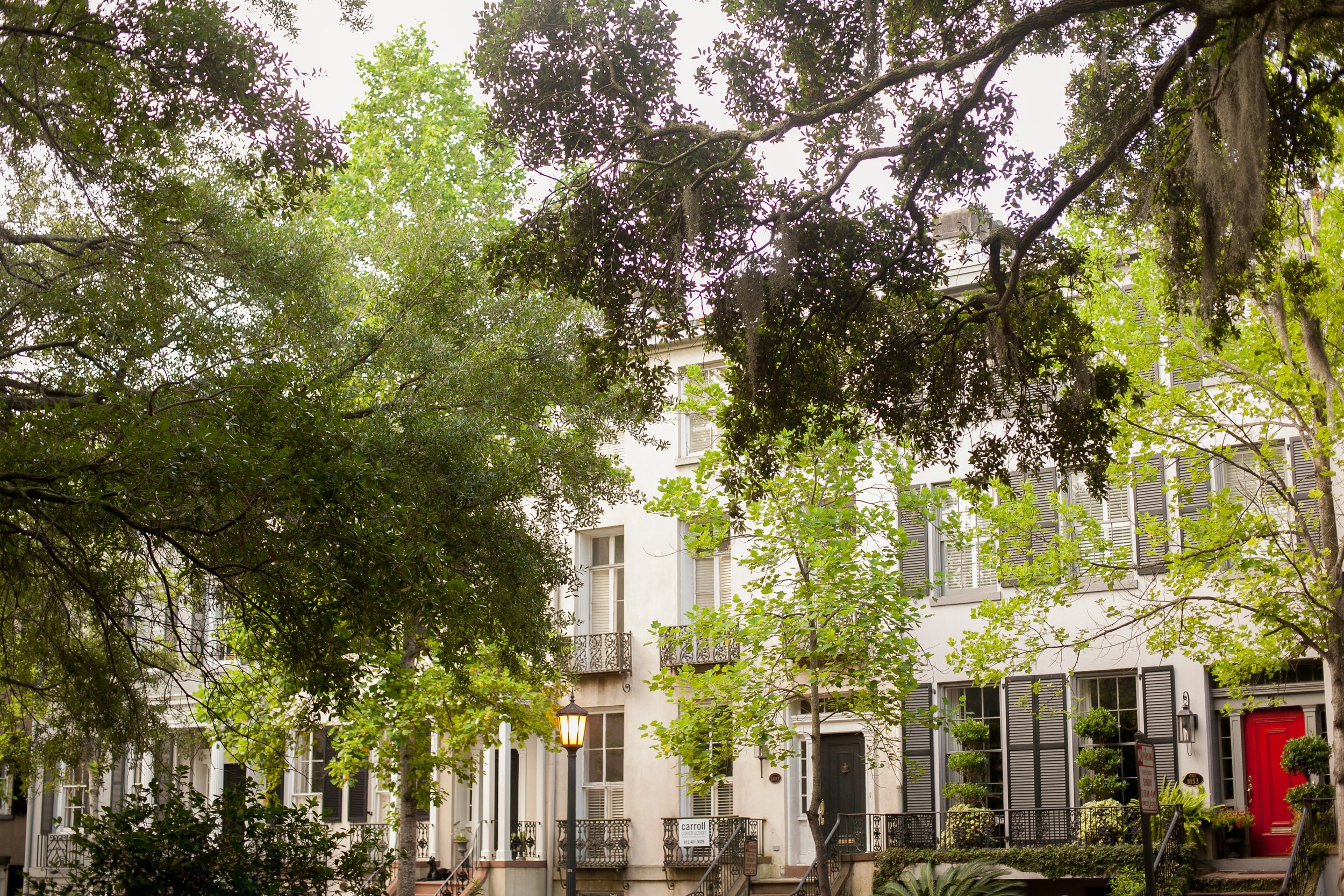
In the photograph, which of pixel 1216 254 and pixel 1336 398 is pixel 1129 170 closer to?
pixel 1216 254

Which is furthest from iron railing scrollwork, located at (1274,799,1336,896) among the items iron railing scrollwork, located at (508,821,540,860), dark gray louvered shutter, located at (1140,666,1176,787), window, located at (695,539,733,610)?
iron railing scrollwork, located at (508,821,540,860)

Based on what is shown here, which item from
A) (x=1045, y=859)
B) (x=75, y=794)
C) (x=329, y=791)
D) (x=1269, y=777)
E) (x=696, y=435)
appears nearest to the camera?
(x=1045, y=859)

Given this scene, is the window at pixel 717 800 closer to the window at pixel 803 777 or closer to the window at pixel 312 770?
the window at pixel 803 777

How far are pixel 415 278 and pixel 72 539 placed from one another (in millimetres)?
8215

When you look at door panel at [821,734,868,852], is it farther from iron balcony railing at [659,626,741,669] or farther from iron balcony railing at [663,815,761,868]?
iron balcony railing at [659,626,741,669]

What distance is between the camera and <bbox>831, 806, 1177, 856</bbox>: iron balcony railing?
2028 cm

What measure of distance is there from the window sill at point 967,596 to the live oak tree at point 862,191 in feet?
36.6

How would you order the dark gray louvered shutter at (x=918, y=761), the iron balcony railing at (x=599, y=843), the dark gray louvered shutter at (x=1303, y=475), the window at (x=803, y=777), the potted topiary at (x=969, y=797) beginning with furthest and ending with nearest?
the iron balcony railing at (x=599, y=843) → the window at (x=803, y=777) → the dark gray louvered shutter at (x=918, y=761) → the potted topiary at (x=969, y=797) → the dark gray louvered shutter at (x=1303, y=475)

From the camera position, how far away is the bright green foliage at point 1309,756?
62.3 ft

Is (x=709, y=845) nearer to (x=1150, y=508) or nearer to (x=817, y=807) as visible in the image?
(x=817, y=807)

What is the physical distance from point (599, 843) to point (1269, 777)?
38.2 ft

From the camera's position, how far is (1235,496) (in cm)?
2034

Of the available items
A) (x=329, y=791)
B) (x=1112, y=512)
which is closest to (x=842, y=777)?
(x=1112, y=512)

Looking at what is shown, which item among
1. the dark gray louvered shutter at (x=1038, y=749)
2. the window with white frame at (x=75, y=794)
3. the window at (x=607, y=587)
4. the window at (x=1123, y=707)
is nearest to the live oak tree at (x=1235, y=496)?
the window at (x=1123, y=707)
